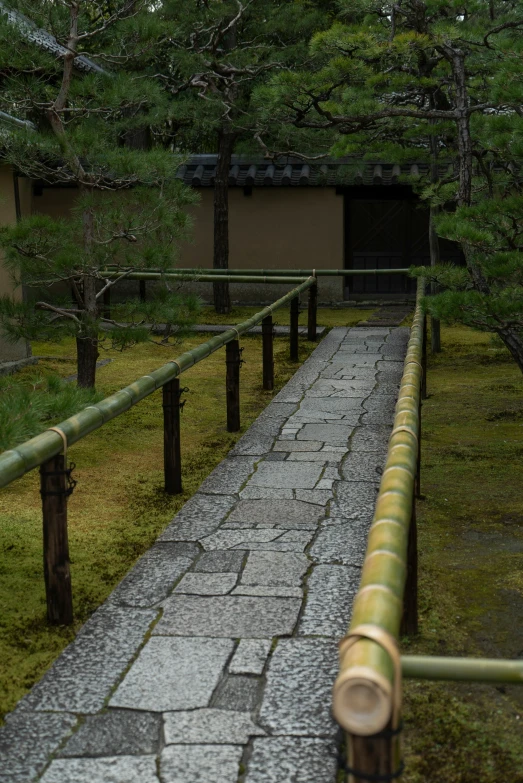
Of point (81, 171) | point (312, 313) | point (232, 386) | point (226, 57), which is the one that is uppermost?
point (226, 57)

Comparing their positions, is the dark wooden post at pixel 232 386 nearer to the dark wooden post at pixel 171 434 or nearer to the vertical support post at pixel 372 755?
the dark wooden post at pixel 171 434

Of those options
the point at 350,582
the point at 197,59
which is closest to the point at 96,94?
the point at 350,582

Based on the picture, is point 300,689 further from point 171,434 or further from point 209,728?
point 171,434

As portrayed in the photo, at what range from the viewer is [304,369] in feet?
34.3

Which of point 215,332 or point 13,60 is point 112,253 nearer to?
point 13,60

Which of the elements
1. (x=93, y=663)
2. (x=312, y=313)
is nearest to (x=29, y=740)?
(x=93, y=663)

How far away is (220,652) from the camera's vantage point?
3543 mm

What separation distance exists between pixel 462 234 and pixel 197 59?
8.99 m

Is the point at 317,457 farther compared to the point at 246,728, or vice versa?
the point at 317,457

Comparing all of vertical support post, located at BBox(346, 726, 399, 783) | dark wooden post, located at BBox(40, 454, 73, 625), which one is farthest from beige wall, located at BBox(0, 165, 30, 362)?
vertical support post, located at BBox(346, 726, 399, 783)

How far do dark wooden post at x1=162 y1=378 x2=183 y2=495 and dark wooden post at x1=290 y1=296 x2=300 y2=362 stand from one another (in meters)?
5.47

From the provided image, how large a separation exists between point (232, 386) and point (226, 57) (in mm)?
7743

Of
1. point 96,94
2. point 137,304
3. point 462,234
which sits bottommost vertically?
point 137,304

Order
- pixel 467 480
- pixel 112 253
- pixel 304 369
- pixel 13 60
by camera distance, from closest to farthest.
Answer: pixel 467 480 < pixel 13 60 < pixel 112 253 < pixel 304 369
